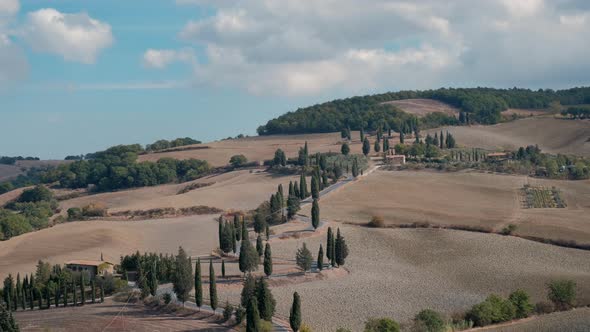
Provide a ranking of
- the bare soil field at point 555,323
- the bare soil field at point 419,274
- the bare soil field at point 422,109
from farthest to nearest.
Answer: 1. the bare soil field at point 422,109
2. the bare soil field at point 419,274
3. the bare soil field at point 555,323

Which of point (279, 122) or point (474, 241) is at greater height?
point (279, 122)

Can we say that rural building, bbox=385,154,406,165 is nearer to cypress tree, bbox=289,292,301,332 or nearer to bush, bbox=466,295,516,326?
bush, bbox=466,295,516,326

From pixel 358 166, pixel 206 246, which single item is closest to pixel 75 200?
pixel 358 166

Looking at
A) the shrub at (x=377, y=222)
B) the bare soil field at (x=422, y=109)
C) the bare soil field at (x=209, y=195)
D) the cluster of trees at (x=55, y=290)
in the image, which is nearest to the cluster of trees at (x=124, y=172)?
the bare soil field at (x=209, y=195)

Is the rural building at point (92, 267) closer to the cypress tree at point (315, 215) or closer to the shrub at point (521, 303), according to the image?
the cypress tree at point (315, 215)

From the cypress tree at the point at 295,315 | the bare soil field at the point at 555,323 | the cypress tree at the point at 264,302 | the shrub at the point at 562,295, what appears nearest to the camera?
the bare soil field at the point at 555,323

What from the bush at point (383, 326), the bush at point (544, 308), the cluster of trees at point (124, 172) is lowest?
the bush at point (544, 308)

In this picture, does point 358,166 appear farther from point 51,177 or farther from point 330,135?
point 51,177

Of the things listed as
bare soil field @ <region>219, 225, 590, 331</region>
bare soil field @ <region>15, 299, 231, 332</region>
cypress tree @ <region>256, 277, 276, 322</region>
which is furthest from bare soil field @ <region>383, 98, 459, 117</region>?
cypress tree @ <region>256, 277, 276, 322</region>
